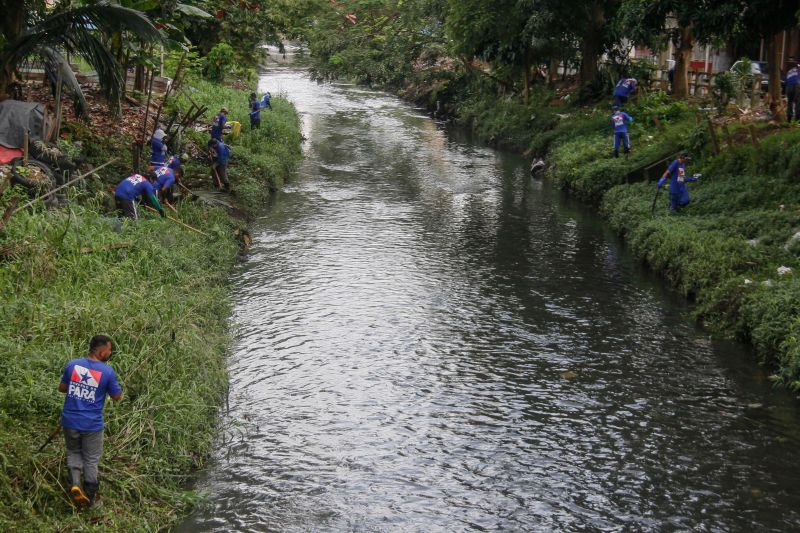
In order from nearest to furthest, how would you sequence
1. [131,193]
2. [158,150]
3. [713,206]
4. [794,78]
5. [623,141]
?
[131,193] < [158,150] < [713,206] < [794,78] < [623,141]

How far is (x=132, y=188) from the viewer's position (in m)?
15.9

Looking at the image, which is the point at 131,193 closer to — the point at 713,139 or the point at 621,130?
the point at 713,139

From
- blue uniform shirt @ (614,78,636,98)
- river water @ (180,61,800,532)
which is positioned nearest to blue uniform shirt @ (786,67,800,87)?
river water @ (180,61,800,532)

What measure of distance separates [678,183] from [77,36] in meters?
12.5

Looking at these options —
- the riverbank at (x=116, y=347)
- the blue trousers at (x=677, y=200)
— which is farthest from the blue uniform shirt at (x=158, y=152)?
the blue trousers at (x=677, y=200)

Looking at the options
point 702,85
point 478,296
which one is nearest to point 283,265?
point 478,296

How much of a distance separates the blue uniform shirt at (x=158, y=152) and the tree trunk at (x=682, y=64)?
17138 mm

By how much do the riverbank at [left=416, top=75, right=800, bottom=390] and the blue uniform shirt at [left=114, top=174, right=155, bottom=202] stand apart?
1005cm

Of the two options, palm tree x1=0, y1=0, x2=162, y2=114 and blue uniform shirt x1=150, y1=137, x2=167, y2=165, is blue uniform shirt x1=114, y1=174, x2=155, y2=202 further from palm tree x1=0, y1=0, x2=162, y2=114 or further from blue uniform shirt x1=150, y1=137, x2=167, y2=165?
blue uniform shirt x1=150, y1=137, x2=167, y2=165

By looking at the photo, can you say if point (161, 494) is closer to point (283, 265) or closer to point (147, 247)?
point (147, 247)

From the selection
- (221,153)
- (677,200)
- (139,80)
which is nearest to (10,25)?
(221,153)

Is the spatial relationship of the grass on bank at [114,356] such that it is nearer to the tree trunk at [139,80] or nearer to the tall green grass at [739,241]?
the tall green grass at [739,241]

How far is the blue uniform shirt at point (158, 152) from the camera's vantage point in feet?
61.3

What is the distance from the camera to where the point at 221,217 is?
1909 cm
